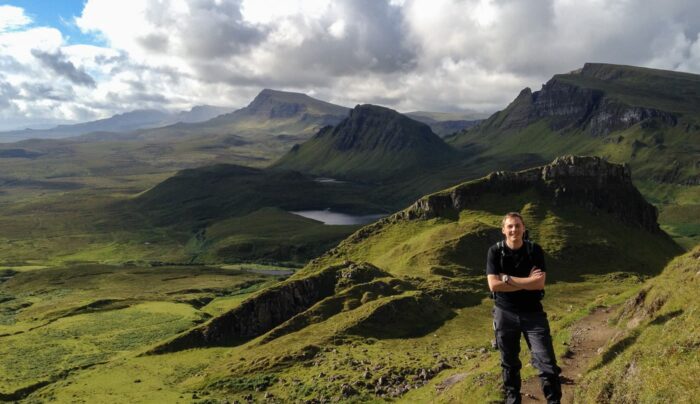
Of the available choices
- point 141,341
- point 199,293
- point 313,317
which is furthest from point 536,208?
point 199,293

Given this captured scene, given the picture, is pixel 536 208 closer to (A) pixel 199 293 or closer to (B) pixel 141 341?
(B) pixel 141 341

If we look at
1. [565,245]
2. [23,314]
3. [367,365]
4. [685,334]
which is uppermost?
[685,334]

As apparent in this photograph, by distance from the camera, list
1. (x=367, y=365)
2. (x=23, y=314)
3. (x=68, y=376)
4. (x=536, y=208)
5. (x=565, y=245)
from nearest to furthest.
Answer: (x=367, y=365) → (x=68, y=376) → (x=565, y=245) → (x=536, y=208) → (x=23, y=314)

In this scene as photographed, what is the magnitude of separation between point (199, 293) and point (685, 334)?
189073 millimetres

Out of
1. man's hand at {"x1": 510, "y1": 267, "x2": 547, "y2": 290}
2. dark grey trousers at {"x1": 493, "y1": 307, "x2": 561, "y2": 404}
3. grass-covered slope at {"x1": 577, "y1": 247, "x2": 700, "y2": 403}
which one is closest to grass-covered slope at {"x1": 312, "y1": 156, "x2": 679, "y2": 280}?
grass-covered slope at {"x1": 577, "y1": 247, "x2": 700, "y2": 403}

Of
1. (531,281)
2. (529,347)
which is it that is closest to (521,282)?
(531,281)

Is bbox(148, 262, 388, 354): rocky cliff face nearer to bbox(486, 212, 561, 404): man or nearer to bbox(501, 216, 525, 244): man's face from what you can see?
bbox(486, 212, 561, 404): man

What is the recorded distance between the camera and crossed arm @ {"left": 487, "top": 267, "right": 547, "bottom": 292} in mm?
19328

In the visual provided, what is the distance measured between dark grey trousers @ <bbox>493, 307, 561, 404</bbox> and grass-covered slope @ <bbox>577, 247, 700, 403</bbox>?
340 centimetres

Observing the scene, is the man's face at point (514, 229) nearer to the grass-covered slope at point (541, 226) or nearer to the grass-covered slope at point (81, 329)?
the grass-covered slope at point (541, 226)

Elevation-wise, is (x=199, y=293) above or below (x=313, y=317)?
below

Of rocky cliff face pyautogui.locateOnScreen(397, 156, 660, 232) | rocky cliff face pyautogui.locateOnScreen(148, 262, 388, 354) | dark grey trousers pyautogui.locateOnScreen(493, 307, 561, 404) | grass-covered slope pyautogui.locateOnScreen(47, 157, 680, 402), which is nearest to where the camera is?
dark grey trousers pyautogui.locateOnScreen(493, 307, 561, 404)

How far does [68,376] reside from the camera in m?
96.5

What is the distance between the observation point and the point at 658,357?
843 inches
